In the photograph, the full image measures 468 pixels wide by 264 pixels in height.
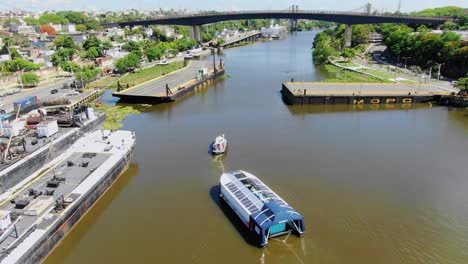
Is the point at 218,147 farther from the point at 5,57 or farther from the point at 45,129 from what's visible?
the point at 5,57

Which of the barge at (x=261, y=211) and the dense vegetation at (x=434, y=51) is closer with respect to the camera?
the barge at (x=261, y=211)

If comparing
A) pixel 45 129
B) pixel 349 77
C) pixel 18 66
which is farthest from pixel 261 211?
pixel 18 66

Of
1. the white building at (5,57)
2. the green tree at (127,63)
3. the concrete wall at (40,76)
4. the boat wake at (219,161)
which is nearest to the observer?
the boat wake at (219,161)

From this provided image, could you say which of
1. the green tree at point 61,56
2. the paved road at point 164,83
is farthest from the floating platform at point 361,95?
the green tree at point 61,56

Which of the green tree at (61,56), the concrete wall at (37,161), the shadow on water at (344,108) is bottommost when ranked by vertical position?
the shadow on water at (344,108)

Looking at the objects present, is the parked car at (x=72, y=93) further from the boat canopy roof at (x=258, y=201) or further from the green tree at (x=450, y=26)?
the green tree at (x=450, y=26)

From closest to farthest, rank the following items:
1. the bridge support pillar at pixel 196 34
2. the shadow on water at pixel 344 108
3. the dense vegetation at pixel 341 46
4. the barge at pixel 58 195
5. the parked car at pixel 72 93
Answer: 1. the barge at pixel 58 195
2. the shadow on water at pixel 344 108
3. the parked car at pixel 72 93
4. the dense vegetation at pixel 341 46
5. the bridge support pillar at pixel 196 34

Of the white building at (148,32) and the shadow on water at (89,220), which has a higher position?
the white building at (148,32)

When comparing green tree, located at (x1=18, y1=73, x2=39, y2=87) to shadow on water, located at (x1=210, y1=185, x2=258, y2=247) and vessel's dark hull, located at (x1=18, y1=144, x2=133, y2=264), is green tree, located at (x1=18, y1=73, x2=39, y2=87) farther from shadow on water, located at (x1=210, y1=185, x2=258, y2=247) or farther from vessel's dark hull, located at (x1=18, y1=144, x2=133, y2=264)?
shadow on water, located at (x1=210, y1=185, x2=258, y2=247)
